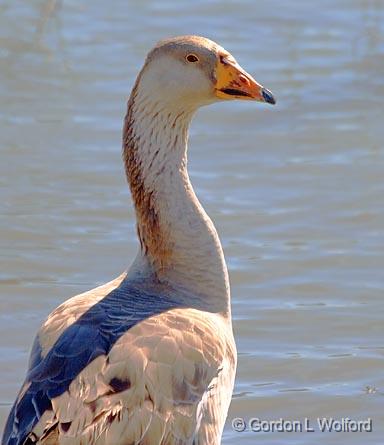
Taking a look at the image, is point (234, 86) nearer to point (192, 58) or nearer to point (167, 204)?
point (192, 58)

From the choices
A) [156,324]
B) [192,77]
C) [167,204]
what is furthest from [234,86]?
[156,324]

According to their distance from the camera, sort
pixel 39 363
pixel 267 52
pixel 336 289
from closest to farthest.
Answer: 1. pixel 39 363
2. pixel 336 289
3. pixel 267 52

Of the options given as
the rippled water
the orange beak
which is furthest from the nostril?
the rippled water

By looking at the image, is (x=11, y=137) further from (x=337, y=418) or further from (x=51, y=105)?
(x=337, y=418)

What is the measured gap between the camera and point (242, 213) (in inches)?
353

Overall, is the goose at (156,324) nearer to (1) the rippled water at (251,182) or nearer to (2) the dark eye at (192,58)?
(2) the dark eye at (192,58)

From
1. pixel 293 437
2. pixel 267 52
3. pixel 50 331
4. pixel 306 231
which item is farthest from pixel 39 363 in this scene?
pixel 267 52

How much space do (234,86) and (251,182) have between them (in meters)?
3.04

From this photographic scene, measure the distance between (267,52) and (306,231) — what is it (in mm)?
2943

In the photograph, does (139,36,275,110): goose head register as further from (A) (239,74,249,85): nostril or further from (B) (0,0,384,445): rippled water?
(B) (0,0,384,445): rippled water

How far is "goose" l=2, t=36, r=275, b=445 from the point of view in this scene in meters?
5.33

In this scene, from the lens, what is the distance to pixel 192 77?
632 cm

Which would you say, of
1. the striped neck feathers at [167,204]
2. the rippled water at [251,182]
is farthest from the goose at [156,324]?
the rippled water at [251,182]

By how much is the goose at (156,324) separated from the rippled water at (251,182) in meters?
1.07
